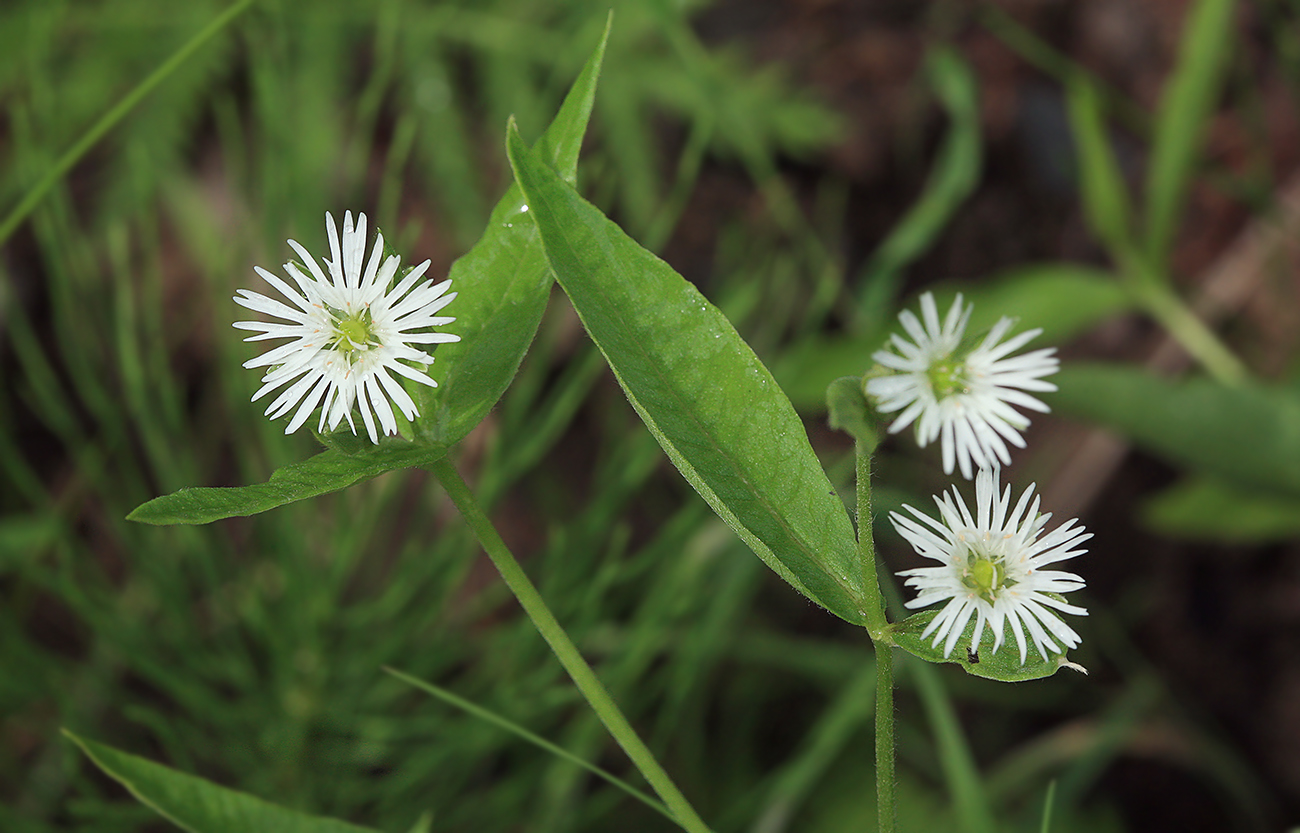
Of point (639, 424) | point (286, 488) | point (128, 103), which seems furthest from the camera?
point (639, 424)

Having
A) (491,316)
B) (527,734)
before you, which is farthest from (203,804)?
(491,316)

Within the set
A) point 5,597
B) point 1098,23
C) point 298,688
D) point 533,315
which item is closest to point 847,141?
point 1098,23

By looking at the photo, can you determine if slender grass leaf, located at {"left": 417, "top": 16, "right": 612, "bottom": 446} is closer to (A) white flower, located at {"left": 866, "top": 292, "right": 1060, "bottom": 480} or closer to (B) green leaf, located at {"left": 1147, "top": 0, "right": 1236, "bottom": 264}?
(A) white flower, located at {"left": 866, "top": 292, "right": 1060, "bottom": 480}

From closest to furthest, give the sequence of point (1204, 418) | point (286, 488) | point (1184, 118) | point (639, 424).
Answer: point (286, 488)
point (1204, 418)
point (1184, 118)
point (639, 424)

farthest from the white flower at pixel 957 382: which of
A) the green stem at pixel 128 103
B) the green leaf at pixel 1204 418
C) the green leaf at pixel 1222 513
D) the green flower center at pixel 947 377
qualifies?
the green leaf at pixel 1222 513

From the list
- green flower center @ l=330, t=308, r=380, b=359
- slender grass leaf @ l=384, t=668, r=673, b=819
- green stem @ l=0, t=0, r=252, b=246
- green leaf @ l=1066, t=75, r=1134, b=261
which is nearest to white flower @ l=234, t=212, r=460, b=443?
green flower center @ l=330, t=308, r=380, b=359

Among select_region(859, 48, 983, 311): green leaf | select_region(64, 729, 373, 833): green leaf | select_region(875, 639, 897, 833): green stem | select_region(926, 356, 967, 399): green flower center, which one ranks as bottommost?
select_region(64, 729, 373, 833): green leaf

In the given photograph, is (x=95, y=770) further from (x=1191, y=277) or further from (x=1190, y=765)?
(x=1191, y=277)

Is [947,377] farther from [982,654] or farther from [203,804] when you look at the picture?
[203,804]
